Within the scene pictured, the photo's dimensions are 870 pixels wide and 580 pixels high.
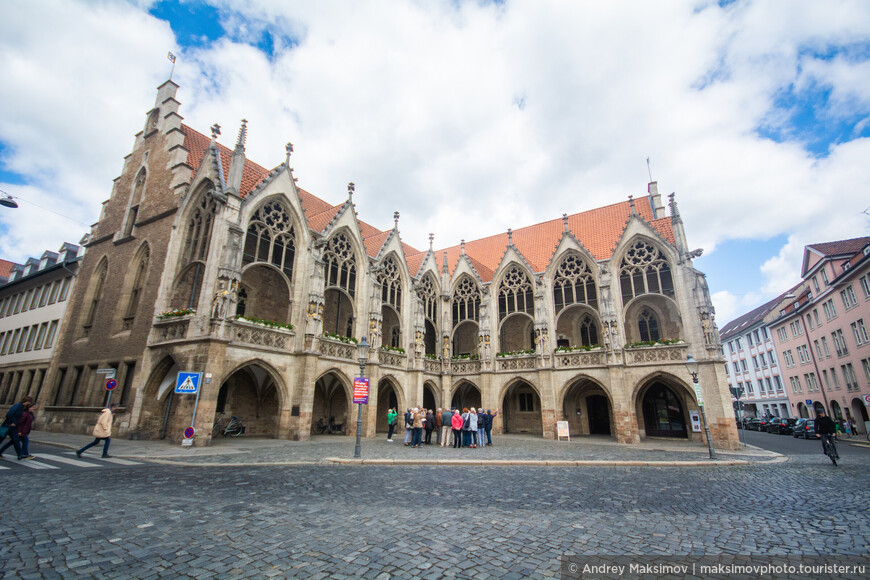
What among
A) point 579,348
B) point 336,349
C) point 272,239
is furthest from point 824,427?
point 272,239

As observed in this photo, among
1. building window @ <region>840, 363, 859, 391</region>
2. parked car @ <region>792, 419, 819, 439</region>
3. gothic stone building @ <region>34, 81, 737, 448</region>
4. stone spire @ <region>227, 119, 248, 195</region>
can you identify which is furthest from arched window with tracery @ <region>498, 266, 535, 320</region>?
building window @ <region>840, 363, 859, 391</region>

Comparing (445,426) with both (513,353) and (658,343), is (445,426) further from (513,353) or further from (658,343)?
(658,343)

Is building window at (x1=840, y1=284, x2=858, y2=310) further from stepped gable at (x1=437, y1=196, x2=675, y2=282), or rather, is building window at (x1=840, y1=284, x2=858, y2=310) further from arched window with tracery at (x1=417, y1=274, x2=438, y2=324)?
arched window with tracery at (x1=417, y1=274, x2=438, y2=324)

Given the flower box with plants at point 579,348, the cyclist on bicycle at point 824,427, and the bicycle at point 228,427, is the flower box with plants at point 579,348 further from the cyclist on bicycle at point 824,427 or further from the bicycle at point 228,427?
the bicycle at point 228,427

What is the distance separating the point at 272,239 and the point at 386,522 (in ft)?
57.0

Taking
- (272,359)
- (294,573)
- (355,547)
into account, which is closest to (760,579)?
(355,547)

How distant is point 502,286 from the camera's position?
29.4 meters

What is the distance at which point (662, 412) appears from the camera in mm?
26000

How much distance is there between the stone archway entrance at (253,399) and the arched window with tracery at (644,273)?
70.2 ft

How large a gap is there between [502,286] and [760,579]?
1010 inches

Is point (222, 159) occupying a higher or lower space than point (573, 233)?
lower

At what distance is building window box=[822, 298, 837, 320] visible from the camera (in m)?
34.0

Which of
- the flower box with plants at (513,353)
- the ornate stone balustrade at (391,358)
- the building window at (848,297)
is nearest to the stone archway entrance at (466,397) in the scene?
the flower box with plants at (513,353)

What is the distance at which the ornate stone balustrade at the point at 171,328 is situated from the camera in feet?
57.6
